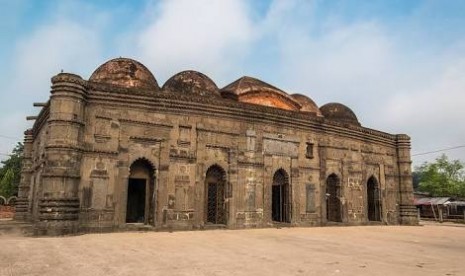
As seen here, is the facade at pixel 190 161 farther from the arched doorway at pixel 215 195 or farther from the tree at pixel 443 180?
the tree at pixel 443 180

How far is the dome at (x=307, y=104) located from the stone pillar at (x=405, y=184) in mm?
4160

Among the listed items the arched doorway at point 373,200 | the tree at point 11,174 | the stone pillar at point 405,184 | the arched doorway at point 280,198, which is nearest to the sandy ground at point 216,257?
the arched doorway at point 280,198

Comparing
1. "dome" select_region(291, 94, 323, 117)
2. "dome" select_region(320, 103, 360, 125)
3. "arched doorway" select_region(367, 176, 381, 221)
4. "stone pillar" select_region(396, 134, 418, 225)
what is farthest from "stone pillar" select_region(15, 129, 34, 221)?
"stone pillar" select_region(396, 134, 418, 225)

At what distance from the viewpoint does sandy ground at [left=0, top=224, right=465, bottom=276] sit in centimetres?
561

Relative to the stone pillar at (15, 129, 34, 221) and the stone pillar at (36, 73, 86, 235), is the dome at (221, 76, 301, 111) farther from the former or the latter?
the stone pillar at (15, 129, 34, 221)

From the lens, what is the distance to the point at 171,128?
12500mm

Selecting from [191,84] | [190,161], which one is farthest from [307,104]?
[190,161]

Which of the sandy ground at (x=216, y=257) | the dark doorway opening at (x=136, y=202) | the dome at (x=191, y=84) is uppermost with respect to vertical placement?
the dome at (x=191, y=84)

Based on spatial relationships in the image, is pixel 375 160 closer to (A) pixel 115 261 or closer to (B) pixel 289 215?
(B) pixel 289 215

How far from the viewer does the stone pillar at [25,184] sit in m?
17.0

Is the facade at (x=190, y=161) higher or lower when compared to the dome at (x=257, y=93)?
lower

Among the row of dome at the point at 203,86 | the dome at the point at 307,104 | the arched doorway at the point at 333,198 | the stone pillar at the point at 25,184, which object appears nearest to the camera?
the row of dome at the point at 203,86

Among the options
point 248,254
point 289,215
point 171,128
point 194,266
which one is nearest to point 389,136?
point 289,215

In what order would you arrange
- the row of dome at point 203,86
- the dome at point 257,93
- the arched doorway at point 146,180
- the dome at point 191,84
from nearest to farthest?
the arched doorway at point 146,180
the row of dome at point 203,86
the dome at point 191,84
the dome at point 257,93
